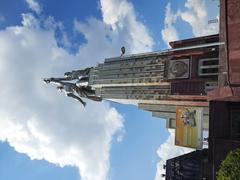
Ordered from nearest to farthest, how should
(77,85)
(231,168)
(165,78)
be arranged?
(231,168), (165,78), (77,85)

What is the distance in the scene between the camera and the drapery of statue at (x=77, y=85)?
105 metres

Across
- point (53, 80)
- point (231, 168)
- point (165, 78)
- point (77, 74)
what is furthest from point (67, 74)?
point (231, 168)

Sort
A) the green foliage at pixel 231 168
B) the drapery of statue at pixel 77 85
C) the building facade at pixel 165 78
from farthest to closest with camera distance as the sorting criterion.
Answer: the drapery of statue at pixel 77 85 < the building facade at pixel 165 78 < the green foliage at pixel 231 168

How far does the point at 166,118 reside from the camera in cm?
8944

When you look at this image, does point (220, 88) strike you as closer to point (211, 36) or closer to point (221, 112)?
point (221, 112)

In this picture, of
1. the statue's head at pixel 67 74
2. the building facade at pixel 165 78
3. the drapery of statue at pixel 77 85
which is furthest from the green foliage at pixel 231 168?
the statue's head at pixel 67 74

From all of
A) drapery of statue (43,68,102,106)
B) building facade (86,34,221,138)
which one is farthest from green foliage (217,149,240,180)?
drapery of statue (43,68,102,106)

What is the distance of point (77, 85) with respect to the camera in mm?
105500

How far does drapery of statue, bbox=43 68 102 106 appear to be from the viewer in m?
105

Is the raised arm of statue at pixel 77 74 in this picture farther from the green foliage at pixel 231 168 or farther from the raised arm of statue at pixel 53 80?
the green foliage at pixel 231 168

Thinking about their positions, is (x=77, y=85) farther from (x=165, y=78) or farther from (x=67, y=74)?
(x=165, y=78)

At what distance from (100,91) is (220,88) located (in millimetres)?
42513

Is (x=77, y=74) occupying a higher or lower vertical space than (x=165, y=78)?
higher

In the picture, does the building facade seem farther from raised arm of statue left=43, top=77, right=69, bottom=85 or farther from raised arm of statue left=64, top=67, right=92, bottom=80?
raised arm of statue left=43, top=77, right=69, bottom=85
